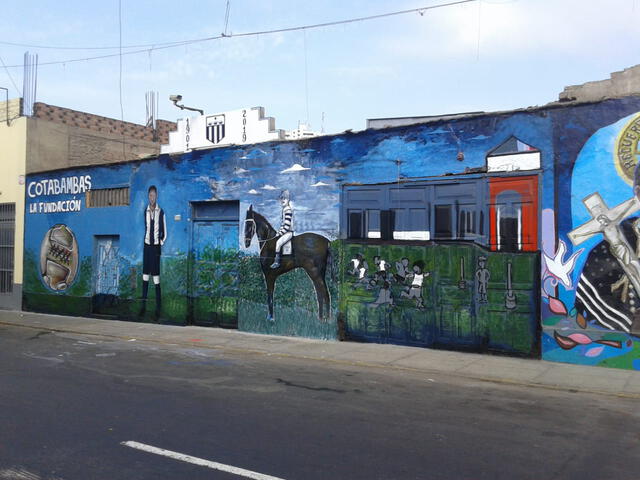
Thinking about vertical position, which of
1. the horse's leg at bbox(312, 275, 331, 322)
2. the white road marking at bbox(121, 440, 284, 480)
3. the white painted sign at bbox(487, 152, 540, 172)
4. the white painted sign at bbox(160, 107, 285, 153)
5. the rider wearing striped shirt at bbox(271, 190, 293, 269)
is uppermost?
the white painted sign at bbox(160, 107, 285, 153)

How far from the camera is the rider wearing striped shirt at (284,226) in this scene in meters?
15.0

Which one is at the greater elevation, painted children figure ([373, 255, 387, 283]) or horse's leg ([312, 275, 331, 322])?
painted children figure ([373, 255, 387, 283])

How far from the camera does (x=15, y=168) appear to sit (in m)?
21.2

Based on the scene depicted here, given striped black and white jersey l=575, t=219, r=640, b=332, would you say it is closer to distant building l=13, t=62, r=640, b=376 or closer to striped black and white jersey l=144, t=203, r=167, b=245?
distant building l=13, t=62, r=640, b=376

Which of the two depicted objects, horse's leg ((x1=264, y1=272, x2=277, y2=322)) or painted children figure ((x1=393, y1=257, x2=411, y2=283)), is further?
horse's leg ((x1=264, y1=272, x2=277, y2=322))

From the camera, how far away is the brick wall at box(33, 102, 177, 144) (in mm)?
21547

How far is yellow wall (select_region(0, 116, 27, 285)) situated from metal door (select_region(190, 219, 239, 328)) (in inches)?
329

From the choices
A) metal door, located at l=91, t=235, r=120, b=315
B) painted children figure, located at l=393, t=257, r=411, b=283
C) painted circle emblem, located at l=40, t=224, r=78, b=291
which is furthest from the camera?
painted circle emblem, located at l=40, t=224, r=78, b=291

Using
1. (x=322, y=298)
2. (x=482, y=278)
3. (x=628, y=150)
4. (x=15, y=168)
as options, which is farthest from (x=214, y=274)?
(x=628, y=150)

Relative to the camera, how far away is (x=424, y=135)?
42.3 feet

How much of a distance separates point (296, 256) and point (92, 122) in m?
12.6

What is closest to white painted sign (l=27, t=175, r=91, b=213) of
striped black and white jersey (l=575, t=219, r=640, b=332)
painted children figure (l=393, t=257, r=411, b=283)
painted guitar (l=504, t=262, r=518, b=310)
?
painted children figure (l=393, t=257, r=411, b=283)

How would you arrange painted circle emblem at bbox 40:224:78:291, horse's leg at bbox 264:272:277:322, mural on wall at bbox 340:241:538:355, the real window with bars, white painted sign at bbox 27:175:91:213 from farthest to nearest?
painted circle emblem at bbox 40:224:78:291 → white painted sign at bbox 27:175:91:213 → the real window with bars → horse's leg at bbox 264:272:277:322 → mural on wall at bbox 340:241:538:355

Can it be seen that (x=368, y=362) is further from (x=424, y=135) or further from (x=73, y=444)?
(x=73, y=444)
